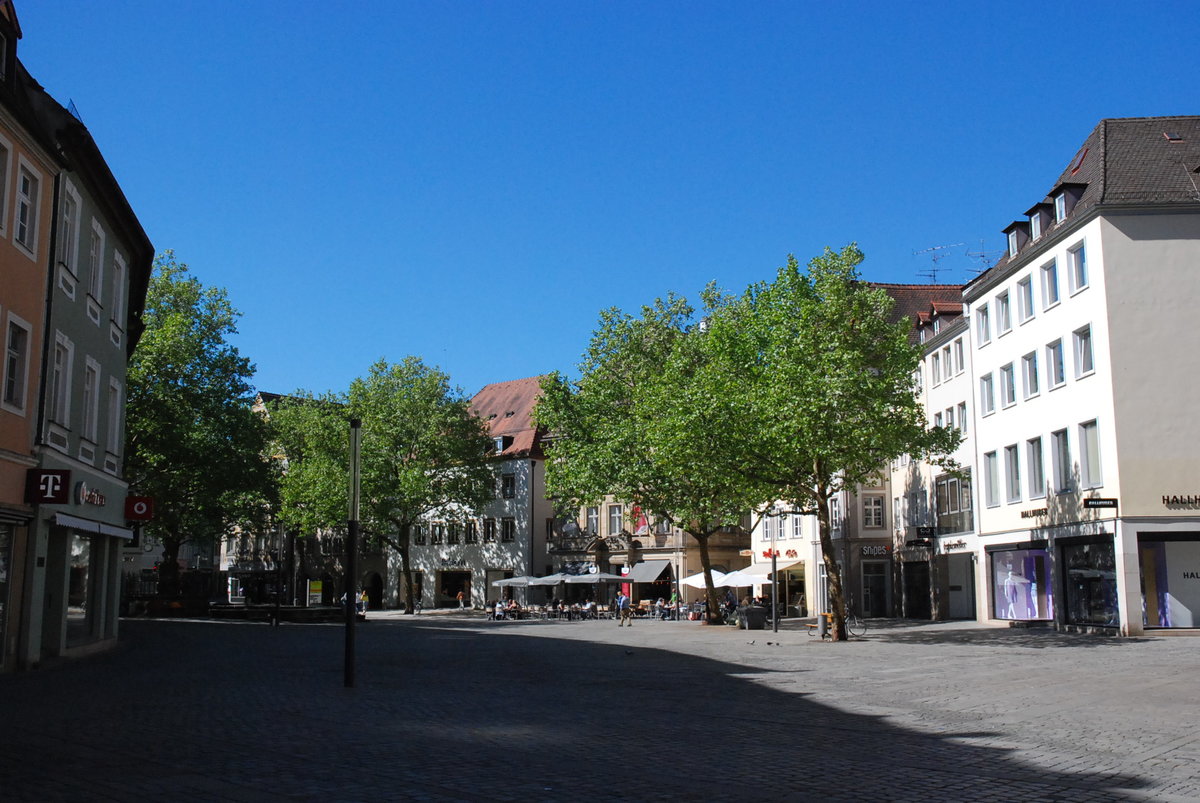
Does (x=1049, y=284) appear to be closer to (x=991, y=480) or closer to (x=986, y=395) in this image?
(x=986, y=395)

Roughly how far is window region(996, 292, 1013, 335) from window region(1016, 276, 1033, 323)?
4.01ft

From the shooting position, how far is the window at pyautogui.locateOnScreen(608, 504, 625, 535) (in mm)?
74381

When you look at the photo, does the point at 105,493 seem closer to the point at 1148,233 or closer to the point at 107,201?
the point at 107,201

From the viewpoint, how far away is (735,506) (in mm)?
45062

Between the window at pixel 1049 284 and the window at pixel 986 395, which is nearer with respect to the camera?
the window at pixel 1049 284

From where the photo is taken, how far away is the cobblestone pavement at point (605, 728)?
909 centimetres

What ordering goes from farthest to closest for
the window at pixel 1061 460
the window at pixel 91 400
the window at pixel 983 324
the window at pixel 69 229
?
the window at pixel 983 324 → the window at pixel 1061 460 → the window at pixel 91 400 → the window at pixel 69 229

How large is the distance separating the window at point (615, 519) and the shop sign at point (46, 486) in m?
54.6

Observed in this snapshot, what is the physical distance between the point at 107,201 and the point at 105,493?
6801mm

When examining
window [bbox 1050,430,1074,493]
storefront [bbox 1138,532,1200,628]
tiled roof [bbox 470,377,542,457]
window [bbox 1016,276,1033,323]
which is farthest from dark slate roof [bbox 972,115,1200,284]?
tiled roof [bbox 470,377,542,457]

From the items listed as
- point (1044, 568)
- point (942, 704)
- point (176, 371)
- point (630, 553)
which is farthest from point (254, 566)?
point (942, 704)

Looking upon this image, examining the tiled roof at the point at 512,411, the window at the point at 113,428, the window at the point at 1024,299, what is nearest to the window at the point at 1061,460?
the window at the point at 1024,299

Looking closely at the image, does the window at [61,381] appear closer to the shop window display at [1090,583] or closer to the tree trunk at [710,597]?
the shop window display at [1090,583]

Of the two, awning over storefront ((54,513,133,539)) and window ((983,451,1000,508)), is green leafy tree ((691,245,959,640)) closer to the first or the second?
window ((983,451,1000,508))
